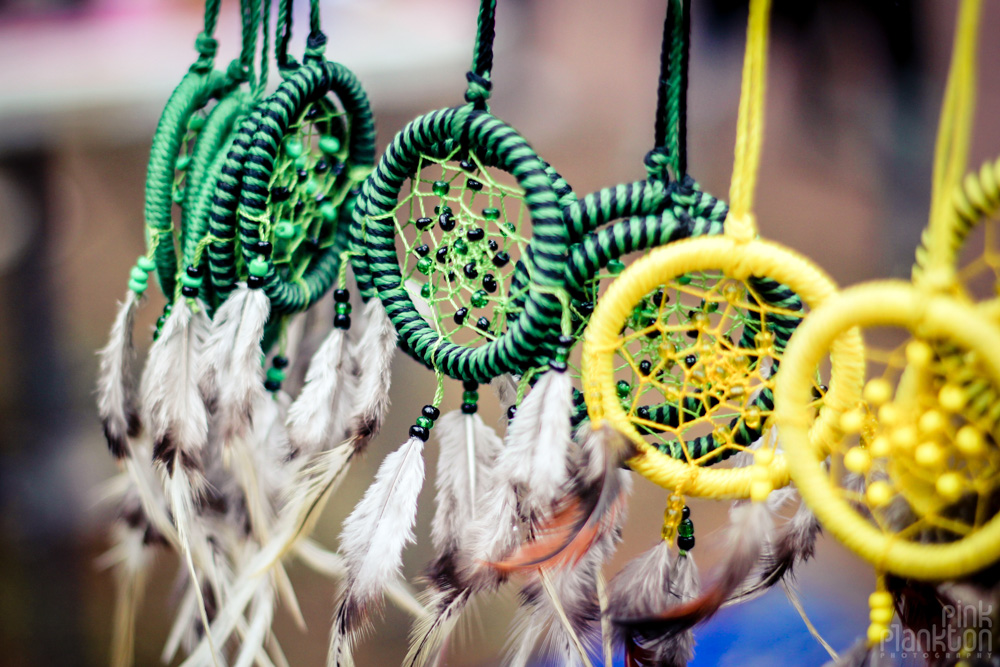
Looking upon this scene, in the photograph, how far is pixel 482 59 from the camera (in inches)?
19.3

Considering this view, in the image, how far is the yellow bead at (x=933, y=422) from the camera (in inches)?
14.1

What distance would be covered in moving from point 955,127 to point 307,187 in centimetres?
52

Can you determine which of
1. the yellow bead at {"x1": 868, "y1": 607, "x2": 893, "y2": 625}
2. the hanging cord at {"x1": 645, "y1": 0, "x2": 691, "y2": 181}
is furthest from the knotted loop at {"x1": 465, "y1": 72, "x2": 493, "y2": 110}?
the yellow bead at {"x1": 868, "y1": 607, "x2": 893, "y2": 625}

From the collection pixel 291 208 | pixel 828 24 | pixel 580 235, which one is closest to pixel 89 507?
pixel 291 208

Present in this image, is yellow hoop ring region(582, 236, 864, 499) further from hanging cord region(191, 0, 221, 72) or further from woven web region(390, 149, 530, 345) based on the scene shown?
hanging cord region(191, 0, 221, 72)

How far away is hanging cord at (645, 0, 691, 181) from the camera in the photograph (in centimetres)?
46

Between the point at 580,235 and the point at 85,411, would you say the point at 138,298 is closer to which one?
the point at 580,235

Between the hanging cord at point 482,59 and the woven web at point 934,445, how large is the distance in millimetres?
327

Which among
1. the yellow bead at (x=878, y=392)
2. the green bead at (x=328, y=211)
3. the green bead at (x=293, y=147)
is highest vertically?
the green bead at (x=293, y=147)

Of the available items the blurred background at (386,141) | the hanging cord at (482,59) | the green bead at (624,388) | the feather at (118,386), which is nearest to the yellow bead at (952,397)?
the green bead at (624,388)

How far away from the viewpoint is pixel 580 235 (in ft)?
1.48

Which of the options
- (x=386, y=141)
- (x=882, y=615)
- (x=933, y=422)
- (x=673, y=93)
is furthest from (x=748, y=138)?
(x=386, y=141)

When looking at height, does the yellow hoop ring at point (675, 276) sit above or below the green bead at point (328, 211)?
below

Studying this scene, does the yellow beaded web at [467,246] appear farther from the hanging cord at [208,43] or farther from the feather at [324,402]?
the hanging cord at [208,43]
